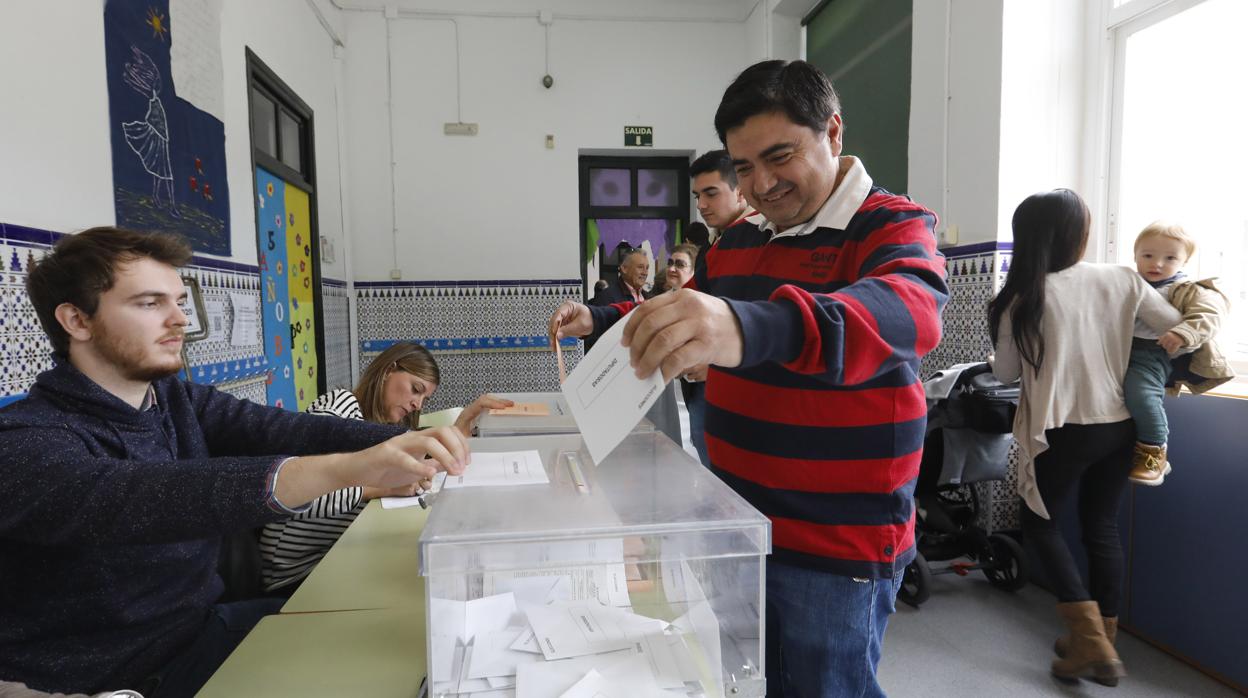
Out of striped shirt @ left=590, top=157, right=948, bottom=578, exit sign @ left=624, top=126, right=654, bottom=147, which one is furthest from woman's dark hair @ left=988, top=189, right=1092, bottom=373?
exit sign @ left=624, top=126, right=654, bottom=147

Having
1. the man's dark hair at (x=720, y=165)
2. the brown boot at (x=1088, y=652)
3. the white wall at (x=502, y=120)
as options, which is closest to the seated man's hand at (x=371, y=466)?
the man's dark hair at (x=720, y=165)

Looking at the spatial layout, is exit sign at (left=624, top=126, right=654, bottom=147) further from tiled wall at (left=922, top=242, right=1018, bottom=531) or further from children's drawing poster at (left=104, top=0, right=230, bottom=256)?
children's drawing poster at (left=104, top=0, right=230, bottom=256)

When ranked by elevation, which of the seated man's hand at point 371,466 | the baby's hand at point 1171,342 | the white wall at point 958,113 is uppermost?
the white wall at point 958,113

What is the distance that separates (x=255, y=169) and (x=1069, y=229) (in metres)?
3.64

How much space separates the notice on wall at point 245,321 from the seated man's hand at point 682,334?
3.10 meters

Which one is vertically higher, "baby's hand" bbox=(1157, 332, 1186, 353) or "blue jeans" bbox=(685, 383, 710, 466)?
"baby's hand" bbox=(1157, 332, 1186, 353)

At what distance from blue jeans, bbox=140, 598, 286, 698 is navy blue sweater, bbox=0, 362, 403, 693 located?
22mm

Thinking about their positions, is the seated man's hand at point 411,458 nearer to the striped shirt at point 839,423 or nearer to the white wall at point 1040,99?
the striped shirt at point 839,423

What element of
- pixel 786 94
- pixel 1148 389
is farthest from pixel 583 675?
pixel 1148 389

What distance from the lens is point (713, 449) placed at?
1243mm

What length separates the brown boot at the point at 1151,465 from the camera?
218 cm

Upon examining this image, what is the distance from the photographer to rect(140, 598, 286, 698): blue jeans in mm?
1181

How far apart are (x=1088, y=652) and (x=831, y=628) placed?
1.75 m

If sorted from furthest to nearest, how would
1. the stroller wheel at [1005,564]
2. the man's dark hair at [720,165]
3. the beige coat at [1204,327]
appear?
the stroller wheel at [1005,564]
the man's dark hair at [720,165]
the beige coat at [1204,327]
